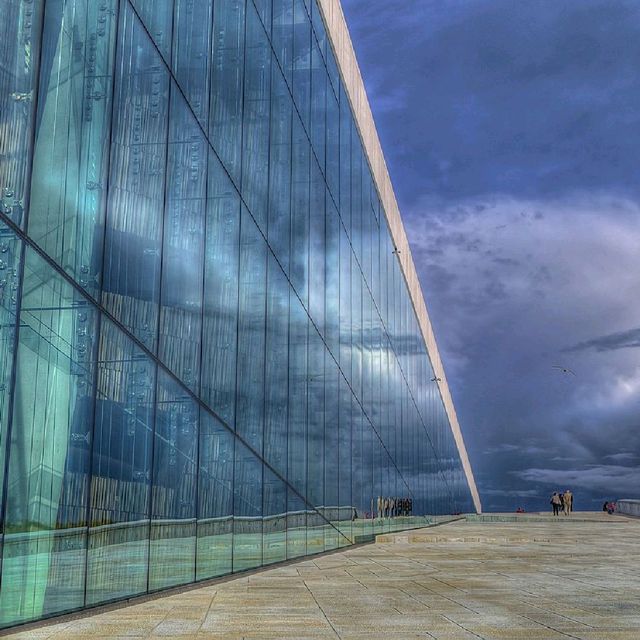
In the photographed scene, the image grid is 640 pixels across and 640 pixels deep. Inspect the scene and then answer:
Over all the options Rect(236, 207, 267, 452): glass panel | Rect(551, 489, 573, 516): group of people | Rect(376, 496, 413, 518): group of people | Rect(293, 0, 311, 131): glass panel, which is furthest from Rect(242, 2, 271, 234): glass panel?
Rect(551, 489, 573, 516): group of people

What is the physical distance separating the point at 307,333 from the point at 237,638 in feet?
44.3

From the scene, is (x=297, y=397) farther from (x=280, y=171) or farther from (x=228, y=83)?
(x=228, y=83)

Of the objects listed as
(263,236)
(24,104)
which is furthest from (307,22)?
(24,104)

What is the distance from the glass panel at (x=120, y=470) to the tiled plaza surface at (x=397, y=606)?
447 mm

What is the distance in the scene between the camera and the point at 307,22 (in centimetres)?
2198

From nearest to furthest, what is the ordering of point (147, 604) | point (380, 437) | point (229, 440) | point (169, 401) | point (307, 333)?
point (147, 604) < point (169, 401) < point (229, 440) < point (307, 333) < point (380, 437)

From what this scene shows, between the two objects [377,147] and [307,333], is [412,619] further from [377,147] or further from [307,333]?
[377,147]

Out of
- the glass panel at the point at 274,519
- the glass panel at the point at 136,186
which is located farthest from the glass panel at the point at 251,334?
the glass panel at the point at 136,186

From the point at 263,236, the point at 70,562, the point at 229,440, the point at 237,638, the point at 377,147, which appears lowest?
the point at 237,638

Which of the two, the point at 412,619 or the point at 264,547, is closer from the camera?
the point at 412,619

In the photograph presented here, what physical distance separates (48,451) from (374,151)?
2767cm

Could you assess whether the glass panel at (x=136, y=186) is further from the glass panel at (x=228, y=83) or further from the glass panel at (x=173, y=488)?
the glass panel at (x=228, y=83)

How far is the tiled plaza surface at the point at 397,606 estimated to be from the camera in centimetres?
812

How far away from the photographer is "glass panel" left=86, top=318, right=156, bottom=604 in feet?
31.1
